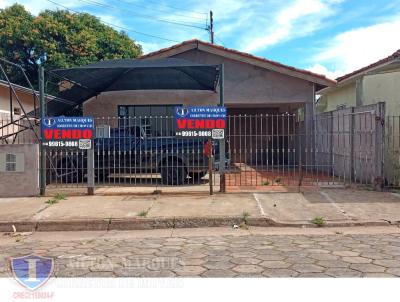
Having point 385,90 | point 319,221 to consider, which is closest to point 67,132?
point 319,221

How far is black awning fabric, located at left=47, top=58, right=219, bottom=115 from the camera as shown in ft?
39.8

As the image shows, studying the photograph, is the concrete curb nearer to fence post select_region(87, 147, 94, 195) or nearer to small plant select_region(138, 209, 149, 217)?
small plant select_region(138, 209, 149, 217)

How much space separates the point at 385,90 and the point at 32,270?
10549 mm

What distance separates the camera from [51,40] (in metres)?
24.6

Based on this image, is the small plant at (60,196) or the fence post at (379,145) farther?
the fence post at (379,145)

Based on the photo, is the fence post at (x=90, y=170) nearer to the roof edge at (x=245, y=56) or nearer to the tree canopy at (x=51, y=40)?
the roof edge at (x=245, y=56)

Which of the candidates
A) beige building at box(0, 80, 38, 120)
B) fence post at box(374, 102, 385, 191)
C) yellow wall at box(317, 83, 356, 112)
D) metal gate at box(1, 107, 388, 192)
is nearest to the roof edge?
yellow wall at box(317, 83, 356, 112)

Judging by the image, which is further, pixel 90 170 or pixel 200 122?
pixel 90 170

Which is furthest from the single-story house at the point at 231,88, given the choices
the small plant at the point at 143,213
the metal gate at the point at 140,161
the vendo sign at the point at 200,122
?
the small plant at the point at 143,213

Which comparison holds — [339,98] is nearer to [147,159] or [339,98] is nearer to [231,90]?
[231,90]

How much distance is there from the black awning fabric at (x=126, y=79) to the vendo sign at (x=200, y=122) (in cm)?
191

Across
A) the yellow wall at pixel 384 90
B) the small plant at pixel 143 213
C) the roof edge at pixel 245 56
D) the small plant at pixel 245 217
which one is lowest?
the small plant at pixel 245 217

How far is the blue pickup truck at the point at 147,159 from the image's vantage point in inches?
451

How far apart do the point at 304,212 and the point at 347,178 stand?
4317mm
